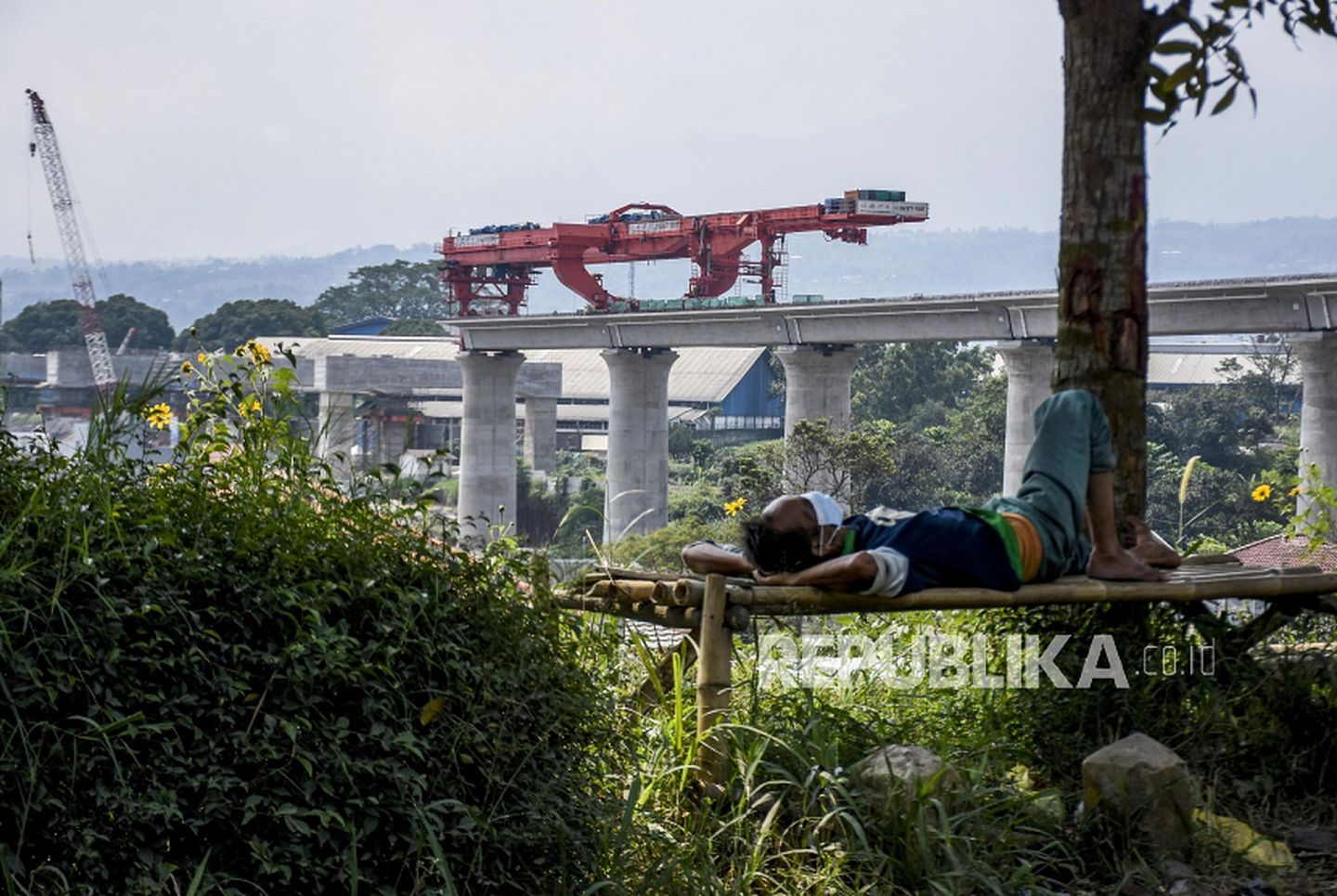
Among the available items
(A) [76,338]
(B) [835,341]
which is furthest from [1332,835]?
(A) [76,338]

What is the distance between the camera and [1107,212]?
5.68 meters

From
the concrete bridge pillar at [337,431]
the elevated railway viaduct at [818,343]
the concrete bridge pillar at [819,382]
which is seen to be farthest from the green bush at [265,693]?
the concrete bridge pillar at [819,382]

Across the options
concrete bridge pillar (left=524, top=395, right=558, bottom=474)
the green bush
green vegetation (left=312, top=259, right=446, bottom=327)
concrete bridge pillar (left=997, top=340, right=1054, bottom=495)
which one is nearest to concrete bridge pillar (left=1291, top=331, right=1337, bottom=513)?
concrete bridge pillar (left=997, top=340, right=1054, bottom=495)

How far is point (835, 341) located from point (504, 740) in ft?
121

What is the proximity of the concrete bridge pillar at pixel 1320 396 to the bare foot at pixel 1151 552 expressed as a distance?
87.2ft

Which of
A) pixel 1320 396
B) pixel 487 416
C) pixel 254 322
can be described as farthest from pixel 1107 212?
pixel 254 322

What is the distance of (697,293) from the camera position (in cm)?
4834

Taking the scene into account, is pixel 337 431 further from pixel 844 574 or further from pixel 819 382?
pixel 819 382

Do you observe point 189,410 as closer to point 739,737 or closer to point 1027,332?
point 739,737

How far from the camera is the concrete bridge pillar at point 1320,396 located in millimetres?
31094

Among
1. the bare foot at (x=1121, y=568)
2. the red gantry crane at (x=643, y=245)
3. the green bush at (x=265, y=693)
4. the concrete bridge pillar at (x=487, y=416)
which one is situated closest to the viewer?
the green bush at (x=265, y=693)

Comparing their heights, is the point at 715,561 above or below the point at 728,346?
below

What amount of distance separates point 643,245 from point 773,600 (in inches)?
1850

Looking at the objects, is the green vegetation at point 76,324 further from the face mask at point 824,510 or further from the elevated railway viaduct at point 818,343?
the face mask at point 824,510
